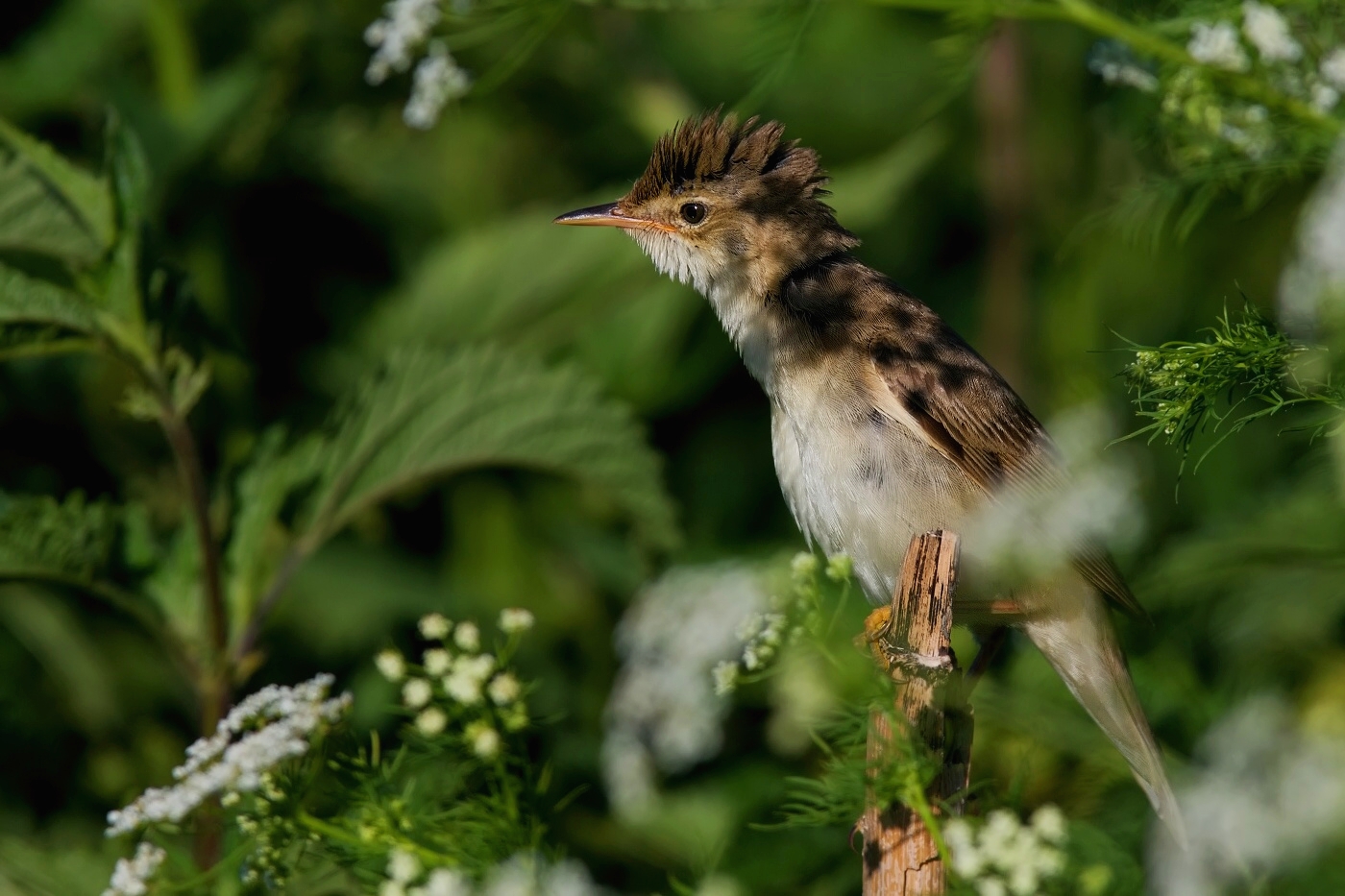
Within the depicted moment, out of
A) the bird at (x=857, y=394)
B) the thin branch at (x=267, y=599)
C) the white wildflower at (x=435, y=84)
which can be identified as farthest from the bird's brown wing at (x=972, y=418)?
the thin branch at (x=267, y=599)

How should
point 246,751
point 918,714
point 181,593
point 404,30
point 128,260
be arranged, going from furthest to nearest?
point 404,30
point 181,593
point 128,260
point 918,714
point 246,751

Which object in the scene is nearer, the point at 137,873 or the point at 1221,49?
the point at 137,873

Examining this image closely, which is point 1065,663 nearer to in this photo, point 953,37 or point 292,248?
point 953,37

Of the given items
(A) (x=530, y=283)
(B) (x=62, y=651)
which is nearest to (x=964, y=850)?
(A) (x=530, y=283)

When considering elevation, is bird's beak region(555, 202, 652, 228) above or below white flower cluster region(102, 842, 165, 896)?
above

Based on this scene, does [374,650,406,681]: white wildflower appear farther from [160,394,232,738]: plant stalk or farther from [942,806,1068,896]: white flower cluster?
[160,394,232,738]: plant stalk

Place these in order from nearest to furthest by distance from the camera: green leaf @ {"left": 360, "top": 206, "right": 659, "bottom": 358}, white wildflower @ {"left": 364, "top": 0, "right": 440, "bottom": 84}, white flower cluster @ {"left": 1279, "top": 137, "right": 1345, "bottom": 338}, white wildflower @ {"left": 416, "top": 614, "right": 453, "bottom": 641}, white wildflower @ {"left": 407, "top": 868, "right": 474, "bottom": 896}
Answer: white wildflower @ {"left": 407, "top": 868, "right": 474, "bottom": 896} < white wildflower @ {"left": 416, "top": 614, "right": 453, "bottom": 641} < white flower cluster @ {"left": 1279, "top": 137, "right": 1345, "bottom": 338} < white wildflower @ {"left": 364, "top": 0, "right": 440, "bottom": 84} < green leaf @ {"left": 360, "top": 206, "right": 659, "bottom": 358}

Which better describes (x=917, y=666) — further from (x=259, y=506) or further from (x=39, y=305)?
(x=39, y=305)

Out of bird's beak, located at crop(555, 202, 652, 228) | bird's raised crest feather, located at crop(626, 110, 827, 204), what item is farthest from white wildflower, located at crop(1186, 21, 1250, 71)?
bird's beak, located at crop(555, 202, 652, 228)
